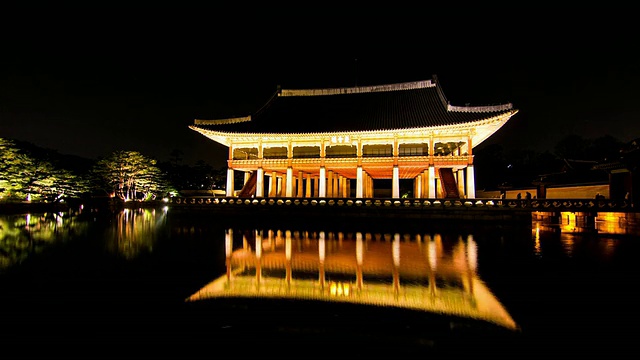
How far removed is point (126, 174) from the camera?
38.4m

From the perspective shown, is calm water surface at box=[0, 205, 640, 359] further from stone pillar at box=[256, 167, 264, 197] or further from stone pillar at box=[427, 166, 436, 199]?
stone pillar at box=[256, 167, 264, 197]

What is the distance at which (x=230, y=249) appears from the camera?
33.3 ft

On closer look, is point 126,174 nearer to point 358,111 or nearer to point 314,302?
point 358,111

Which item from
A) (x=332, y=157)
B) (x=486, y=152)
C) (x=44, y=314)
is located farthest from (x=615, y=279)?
(x=486, y=152)

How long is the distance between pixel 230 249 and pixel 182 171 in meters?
46.1

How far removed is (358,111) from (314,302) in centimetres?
2454

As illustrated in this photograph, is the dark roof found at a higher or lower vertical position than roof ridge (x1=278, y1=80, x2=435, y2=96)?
lower

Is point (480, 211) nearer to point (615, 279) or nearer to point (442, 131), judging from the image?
point (442, 131)

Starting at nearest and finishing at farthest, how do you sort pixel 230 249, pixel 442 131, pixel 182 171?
pixel 230 249, pixel 442 131, pixel 182 171

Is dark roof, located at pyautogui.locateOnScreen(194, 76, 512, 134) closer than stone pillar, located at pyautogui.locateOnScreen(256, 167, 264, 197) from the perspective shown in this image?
Yes

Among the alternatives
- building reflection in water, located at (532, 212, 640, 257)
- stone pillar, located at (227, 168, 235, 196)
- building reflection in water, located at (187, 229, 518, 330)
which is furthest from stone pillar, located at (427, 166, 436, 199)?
stone pillar, located at (227, 168, 235, 196)

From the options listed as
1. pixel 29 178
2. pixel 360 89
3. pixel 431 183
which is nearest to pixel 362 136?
pixel 431 183

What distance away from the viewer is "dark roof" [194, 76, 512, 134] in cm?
2326

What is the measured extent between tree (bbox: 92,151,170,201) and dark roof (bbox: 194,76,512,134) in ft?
57.5
